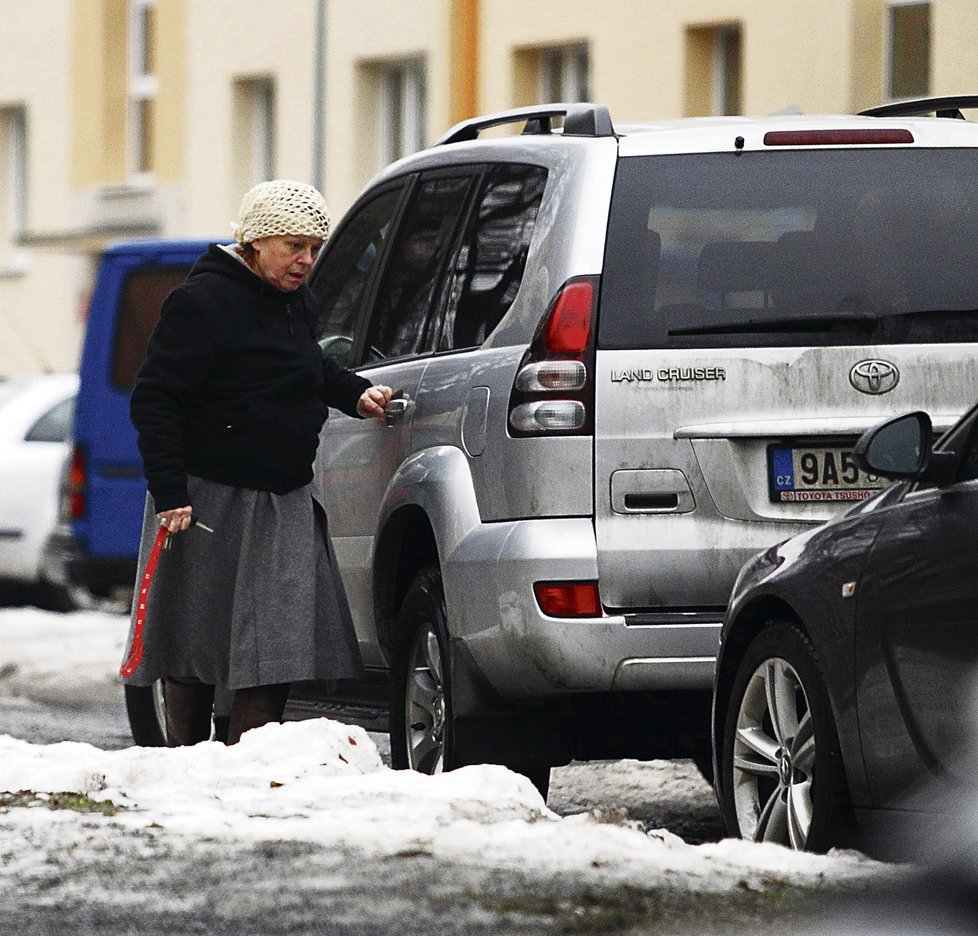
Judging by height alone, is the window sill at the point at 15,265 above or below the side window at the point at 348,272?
below

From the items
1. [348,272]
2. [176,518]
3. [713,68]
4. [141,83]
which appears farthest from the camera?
[141,83]

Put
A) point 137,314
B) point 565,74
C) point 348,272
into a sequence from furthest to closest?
point 565,74 → point 137,314 → point 348,272

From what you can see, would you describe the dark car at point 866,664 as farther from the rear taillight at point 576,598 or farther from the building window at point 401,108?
the building window at point 401,108

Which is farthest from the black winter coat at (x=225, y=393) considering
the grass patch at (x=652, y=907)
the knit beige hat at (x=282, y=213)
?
the grass patch at (x=652, y=907)

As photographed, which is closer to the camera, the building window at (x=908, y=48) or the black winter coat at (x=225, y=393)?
the black winter coat at (x=225, y=393)

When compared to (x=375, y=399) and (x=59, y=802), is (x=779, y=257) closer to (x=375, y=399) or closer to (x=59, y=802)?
(x=375, y=399)

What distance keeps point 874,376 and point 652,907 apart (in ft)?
7.17

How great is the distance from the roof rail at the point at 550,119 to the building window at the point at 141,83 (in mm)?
24577

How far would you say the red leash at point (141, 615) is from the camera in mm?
7781

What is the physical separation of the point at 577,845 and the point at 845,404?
175 cm

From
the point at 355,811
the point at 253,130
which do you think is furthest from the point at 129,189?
the point at 355,811

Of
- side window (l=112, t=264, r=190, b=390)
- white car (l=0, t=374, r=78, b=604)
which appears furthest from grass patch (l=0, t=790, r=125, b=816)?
white car (l=0, t=374, r=78, b=604)

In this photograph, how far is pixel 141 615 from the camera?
7.85 m

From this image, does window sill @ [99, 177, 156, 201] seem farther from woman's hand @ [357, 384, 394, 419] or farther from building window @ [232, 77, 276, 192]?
woman's hand @ [357, 384, 394, 419]
